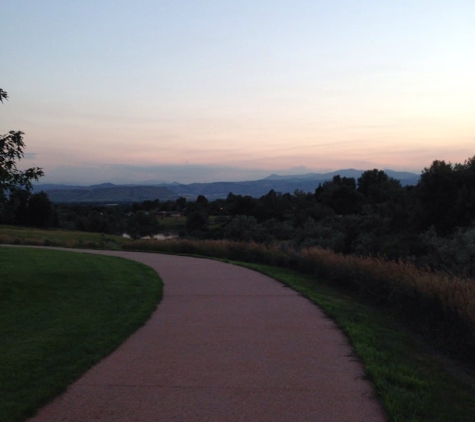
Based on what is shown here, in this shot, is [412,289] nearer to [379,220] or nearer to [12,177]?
→ [12,177]

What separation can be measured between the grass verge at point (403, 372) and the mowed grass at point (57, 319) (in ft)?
10.5

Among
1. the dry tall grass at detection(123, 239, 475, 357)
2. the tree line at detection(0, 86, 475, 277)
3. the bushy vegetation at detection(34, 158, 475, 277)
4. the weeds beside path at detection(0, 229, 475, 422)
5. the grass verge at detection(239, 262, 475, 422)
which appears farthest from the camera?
the bushy vegetation at detection(34, 158, 475, 277)

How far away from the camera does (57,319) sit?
9305 millimetres

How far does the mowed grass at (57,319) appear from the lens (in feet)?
19.3

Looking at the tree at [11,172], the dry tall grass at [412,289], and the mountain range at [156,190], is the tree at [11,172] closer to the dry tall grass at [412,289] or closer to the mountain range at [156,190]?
the dry tall grass at [412,289]

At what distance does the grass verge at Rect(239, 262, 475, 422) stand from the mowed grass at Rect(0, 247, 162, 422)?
10.5 feet

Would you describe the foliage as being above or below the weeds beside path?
above

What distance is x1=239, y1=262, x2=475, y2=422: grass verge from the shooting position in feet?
17.4

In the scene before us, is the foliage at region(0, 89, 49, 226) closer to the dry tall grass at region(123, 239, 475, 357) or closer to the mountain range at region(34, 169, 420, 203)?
the dry tall grass at region(123, 239, 475, 357)

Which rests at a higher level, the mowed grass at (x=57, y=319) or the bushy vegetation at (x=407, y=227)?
the bushy vegetation at (x=407, y=227)

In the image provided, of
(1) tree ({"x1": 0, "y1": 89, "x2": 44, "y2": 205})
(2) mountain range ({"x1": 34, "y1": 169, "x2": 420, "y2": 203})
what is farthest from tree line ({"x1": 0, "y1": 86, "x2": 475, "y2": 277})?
(2) mountain range ({"x1": 34, "y1": 169, "x2": 420, "y2": 203})

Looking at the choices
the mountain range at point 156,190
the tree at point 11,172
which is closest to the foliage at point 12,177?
the tree at point 11,172

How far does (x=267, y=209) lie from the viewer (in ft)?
163

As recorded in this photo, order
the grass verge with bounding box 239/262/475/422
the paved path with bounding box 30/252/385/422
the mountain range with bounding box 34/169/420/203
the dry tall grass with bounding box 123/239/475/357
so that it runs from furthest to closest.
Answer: the mountain range with bounding box 34/169/420/203 → the dry tall grass with bounding box 123/239/475/357 → the grass verge with bounding box 239/262/475/422 → the paved path with bounding box 30/252/385/422
